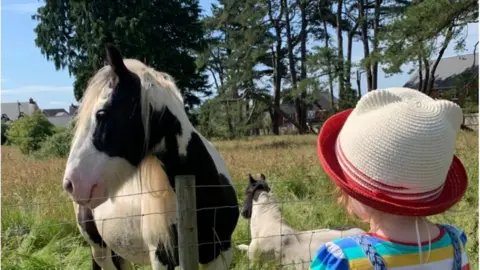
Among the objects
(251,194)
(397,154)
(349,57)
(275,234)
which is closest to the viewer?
(397,154)

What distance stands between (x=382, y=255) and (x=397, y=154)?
290mm

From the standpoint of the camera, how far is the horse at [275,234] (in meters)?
4.67

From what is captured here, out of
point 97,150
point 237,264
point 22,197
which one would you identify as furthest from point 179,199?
point 22,197

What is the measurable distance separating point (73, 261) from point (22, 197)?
2810 millimetres

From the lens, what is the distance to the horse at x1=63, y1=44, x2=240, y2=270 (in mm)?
2900

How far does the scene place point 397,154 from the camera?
1.40m

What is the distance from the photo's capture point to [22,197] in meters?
7.14

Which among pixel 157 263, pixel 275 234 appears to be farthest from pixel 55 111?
pixel 157 263

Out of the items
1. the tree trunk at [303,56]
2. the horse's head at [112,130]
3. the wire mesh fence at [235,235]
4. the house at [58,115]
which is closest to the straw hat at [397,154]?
the horse's head at [112,130]

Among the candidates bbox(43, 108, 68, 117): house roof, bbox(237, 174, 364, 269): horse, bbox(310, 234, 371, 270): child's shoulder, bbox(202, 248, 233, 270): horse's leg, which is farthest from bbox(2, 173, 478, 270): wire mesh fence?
bbox(43, 108, 68, 117): house roof

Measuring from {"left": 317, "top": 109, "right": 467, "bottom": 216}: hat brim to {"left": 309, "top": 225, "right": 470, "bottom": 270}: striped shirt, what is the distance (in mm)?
107

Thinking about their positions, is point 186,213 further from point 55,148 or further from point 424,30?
point 55,148

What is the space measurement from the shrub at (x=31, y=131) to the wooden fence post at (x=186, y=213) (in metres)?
21.6

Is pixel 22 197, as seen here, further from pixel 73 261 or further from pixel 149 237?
pixel 149 237
